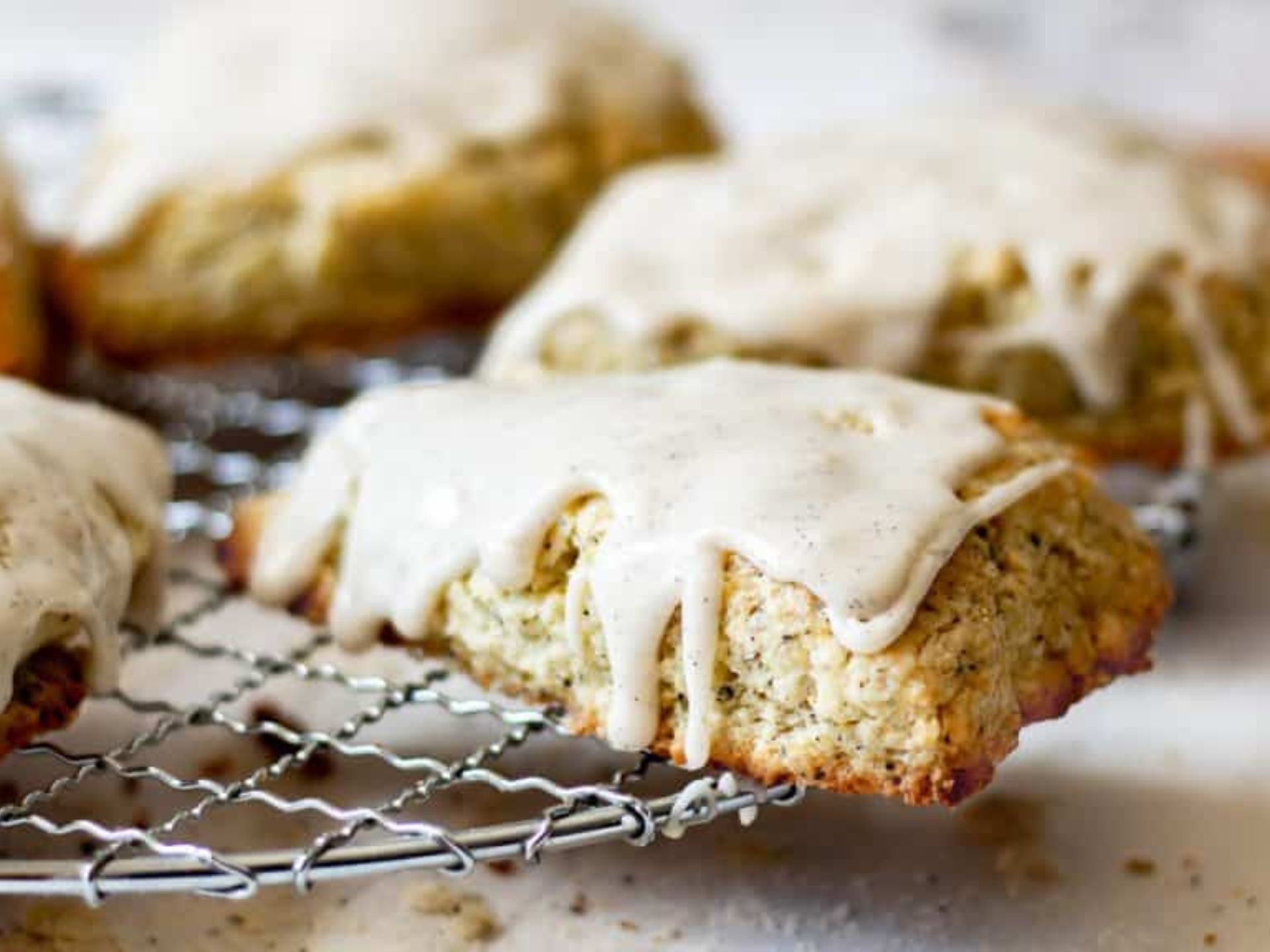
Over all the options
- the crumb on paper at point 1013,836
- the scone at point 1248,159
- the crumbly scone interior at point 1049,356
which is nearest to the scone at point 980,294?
the crumbly scone interior at point 1049,356

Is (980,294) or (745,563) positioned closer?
(745,563)

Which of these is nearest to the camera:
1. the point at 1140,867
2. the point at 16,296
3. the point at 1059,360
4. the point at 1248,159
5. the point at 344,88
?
the point at 1140,867

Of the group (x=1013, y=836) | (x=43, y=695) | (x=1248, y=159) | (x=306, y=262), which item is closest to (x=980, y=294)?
(x=1013, y=836)

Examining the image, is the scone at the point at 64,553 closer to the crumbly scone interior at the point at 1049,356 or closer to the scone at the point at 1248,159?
the crumbly scone interior at the point at 1049,356

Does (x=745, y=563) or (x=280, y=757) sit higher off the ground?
(x=745, y=563)

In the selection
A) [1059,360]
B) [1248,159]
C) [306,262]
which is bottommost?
[1248,159]

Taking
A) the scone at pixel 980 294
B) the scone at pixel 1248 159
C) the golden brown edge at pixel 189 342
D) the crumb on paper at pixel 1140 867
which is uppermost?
the scone at pixel 980 294

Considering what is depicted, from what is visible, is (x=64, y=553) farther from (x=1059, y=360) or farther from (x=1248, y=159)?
(x=1248, y=159)
